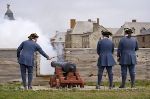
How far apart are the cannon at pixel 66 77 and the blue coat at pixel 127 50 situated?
1.63m

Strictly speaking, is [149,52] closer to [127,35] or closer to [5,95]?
[127,35]

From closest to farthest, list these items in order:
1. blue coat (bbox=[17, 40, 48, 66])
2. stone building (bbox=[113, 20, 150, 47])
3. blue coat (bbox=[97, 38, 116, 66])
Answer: blue coat (bbox=[17, 40, 48, 66]), blue coat (bbox=[97, 38, 116, 66]), stone building (bbox=[113, 20, 150, 47])

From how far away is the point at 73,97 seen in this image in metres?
12.1

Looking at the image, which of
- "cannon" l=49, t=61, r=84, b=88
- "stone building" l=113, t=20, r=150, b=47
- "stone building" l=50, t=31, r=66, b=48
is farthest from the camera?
"stone building" l=113, t=20, r=150, b=47

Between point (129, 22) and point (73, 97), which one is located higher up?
point (129, 22)

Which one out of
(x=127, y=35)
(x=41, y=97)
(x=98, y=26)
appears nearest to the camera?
(x=41, y=97)

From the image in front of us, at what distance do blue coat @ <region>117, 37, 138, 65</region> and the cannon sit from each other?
1.63m

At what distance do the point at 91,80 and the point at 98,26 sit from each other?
304 feet

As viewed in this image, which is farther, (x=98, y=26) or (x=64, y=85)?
(x=98, y=26)

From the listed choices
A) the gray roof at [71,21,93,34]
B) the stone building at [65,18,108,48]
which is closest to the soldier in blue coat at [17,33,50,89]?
the stone building at [65,18,108,48]

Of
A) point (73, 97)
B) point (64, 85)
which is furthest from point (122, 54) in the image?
point (73, 97)

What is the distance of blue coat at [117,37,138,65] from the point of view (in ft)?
51.9

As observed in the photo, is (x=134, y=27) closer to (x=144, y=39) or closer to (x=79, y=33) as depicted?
(x=144, y=39)

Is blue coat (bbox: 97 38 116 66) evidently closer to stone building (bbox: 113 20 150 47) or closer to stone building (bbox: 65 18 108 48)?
stone building (bbox: 113 20 150 47)
